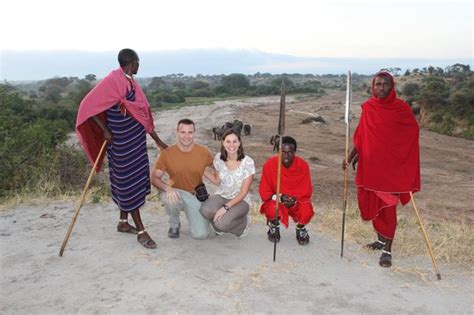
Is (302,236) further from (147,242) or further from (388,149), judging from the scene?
(147,242)

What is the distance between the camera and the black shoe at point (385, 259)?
4383mm

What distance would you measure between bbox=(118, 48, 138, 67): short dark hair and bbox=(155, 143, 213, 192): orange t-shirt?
3.20ft

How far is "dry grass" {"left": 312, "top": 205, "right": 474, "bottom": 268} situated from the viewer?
4703mm

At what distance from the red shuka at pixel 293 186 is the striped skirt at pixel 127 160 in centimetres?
131

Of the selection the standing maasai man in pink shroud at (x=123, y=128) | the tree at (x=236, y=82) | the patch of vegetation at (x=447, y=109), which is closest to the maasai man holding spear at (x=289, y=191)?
the standing maasai man in pink shroud at (x=123, y=128)

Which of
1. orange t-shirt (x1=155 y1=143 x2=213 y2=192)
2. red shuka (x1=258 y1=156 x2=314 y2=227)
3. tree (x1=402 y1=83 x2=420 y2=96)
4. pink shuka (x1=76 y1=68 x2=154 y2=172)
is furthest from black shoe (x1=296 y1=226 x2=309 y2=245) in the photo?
tree (x1=402 y1=83 x2=420 y2=96)

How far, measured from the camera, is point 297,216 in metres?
4.95

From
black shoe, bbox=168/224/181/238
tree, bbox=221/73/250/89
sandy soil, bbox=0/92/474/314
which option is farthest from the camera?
tree, bbox=221/73/250/89

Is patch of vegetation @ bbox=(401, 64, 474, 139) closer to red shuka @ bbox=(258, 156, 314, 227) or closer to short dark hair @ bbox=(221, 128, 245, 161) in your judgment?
red shuka @ bbox=(258, 156, 314, 227)

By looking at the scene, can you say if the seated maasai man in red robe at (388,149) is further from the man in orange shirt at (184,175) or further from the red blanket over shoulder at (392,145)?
the man in orange shirt at (184,175)

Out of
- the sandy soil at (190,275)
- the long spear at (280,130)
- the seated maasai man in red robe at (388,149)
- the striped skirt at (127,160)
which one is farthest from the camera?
the striped skirt at (127,160)

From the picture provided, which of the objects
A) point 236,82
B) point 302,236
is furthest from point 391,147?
point 236,82

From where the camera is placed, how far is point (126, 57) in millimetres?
4434

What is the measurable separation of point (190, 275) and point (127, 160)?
54.4 inches
